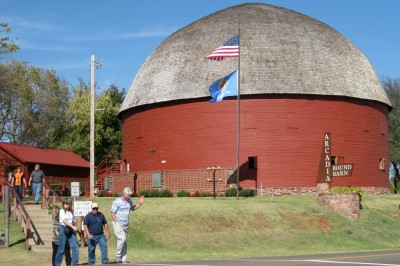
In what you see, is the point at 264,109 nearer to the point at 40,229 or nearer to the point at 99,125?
the point at 40,229

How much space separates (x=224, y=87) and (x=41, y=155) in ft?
64.4

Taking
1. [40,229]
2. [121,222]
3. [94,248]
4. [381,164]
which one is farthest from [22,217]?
[381,164]

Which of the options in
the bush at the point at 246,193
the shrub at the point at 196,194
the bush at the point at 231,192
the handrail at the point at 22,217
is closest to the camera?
the handrail at the point at 22,217

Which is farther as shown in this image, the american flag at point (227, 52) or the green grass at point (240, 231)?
the american flag at point (227, 52)

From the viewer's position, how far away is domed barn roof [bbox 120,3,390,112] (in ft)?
129

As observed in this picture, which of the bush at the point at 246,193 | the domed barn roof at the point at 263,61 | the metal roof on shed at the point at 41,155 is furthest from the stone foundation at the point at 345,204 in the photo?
the metal roof on shed at the point at 41,155

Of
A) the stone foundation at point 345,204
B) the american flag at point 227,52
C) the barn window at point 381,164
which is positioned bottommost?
the stone foundation at point 345,204

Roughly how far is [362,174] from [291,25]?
9656 millimetres

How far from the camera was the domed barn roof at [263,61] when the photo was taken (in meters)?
39.3

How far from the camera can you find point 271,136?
1524 inches

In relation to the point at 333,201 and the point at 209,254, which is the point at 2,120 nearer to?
the point at 333,201

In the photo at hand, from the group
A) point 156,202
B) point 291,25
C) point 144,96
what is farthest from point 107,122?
point 156,202

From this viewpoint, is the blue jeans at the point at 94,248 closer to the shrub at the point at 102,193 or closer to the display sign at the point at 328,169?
the display sign at the point at 328,169

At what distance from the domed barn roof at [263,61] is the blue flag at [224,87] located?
276cm
